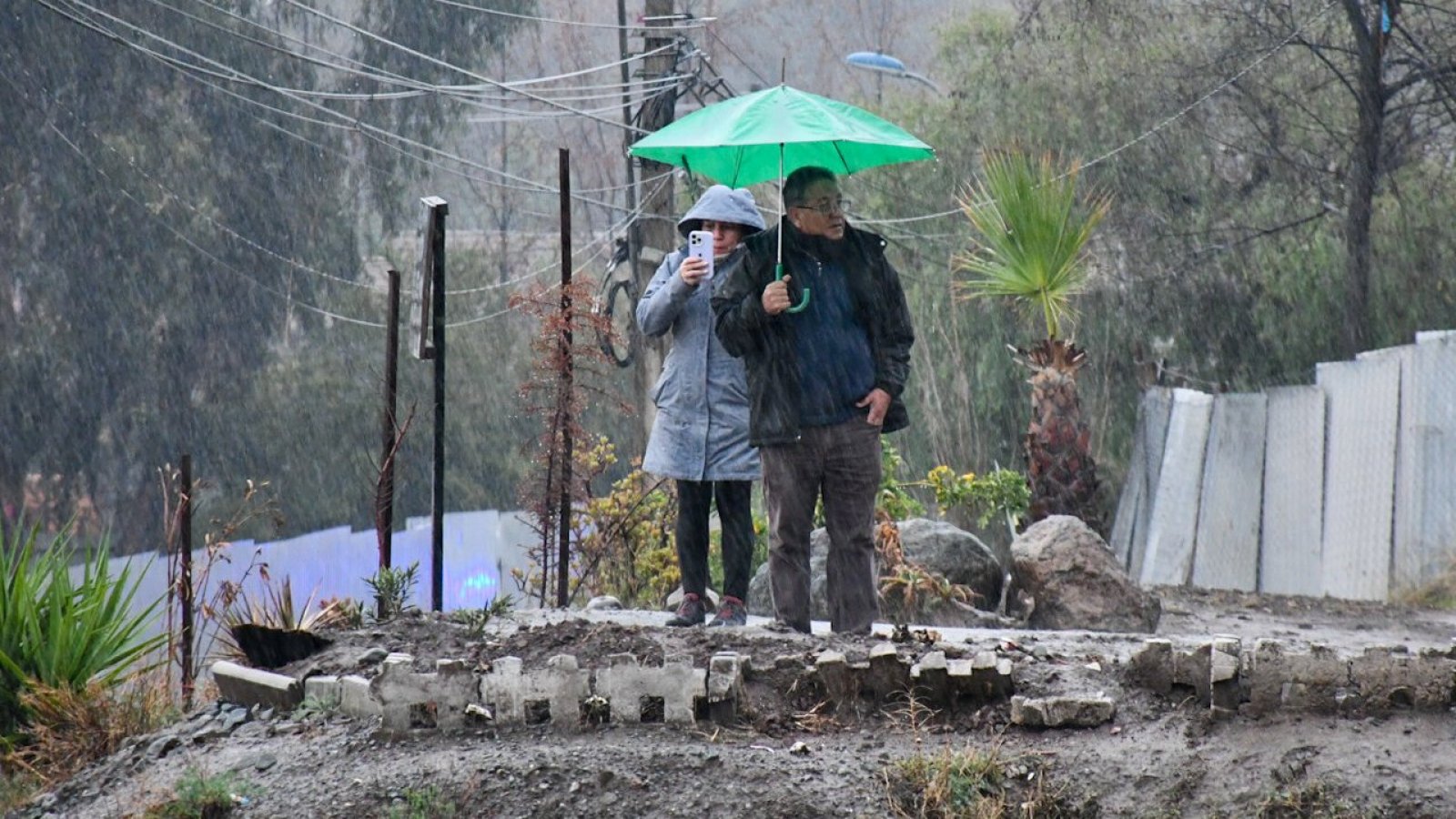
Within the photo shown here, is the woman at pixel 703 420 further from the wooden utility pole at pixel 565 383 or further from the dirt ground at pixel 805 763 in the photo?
the wooden utility pole at pixel 565 383

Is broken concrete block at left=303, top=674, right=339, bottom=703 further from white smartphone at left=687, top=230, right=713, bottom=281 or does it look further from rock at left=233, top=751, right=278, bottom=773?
white smartphone at left=687, top=230, right=713, bottom=281

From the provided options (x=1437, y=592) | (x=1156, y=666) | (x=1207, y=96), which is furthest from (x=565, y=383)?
(x=1207, y=96)

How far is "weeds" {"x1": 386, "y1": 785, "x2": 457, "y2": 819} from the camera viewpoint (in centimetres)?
454

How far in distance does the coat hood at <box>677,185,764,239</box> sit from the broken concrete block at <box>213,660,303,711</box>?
245 centimetres

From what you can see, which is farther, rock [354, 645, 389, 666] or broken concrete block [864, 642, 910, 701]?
rock [354, 645, 389, 666]

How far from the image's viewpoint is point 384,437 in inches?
319

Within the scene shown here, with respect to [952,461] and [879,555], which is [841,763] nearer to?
[879,555]

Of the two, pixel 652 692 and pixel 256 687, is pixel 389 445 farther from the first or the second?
pixel 652 692

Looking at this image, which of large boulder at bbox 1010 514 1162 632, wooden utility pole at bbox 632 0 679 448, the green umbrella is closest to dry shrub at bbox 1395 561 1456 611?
large boulder at bbox 1010 514 1162 632

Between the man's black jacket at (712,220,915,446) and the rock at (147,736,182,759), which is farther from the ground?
the man's black jacket at (712,220,915,446)

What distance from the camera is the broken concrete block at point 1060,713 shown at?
5.04 meters

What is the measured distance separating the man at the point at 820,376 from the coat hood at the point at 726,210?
378 mm

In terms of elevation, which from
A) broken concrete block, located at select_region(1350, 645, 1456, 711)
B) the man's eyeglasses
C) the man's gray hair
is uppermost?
the man's gray hair

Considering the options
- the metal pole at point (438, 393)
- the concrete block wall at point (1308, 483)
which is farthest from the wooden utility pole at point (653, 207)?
the metal pole at point (438, 393)
